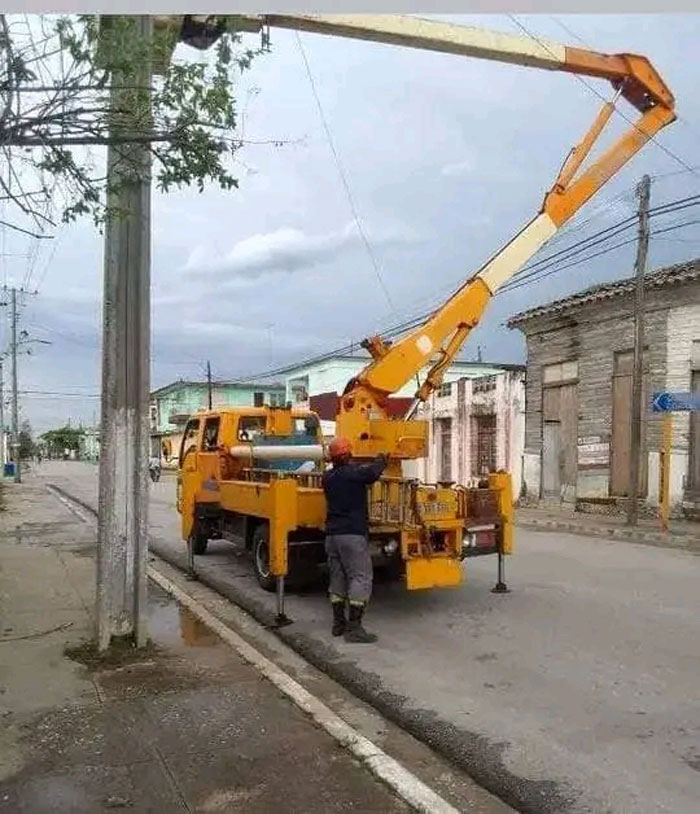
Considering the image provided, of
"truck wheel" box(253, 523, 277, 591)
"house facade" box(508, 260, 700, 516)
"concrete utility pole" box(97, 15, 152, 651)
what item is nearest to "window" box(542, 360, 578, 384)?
"house facade" box(508, 260, 700, 516)

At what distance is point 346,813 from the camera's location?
13.1 ft

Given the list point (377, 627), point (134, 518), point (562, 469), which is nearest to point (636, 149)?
point (377, 627)

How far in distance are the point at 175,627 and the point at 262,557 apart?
7.48 ft

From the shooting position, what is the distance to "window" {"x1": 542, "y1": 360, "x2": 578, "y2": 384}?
74.8ft

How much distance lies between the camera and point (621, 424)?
20719mm

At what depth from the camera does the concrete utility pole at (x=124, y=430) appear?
264 inches

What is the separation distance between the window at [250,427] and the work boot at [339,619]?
14.7 feet

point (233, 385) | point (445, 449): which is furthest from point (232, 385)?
point (445, 449)

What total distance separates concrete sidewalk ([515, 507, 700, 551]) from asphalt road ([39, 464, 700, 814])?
4757mm

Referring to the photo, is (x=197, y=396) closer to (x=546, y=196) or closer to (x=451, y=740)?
(x=546, y=196)

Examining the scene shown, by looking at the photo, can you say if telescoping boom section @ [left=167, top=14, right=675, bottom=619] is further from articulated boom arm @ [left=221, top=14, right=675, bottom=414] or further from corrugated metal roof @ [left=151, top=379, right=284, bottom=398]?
corrugated metal roof @ [left=151, top=379, right=284, bottom=398]

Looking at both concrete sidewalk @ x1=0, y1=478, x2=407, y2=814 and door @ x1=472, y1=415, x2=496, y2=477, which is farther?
door @ x1=472, y1=415, x2=496, y2=477

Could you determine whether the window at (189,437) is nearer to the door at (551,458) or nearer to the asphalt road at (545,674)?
the asphalt road at (545,674)

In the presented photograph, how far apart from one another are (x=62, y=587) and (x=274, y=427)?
3.71 m
